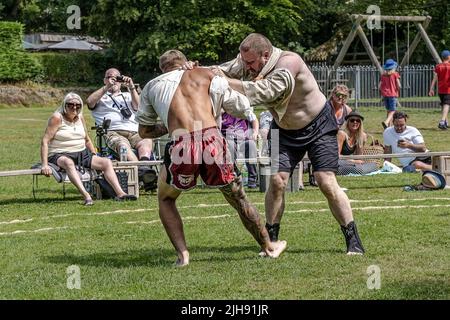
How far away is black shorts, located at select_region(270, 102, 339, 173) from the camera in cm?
808

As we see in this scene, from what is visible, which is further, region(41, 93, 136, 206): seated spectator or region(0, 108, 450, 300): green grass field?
region(41, 93, 136, 206): seated spectator

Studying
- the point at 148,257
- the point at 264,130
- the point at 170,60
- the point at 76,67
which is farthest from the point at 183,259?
the point at 76,67

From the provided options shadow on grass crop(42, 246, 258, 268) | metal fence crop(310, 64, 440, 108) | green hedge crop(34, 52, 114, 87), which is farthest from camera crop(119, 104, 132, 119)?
green hedge crop(34, 52, 114, 87)

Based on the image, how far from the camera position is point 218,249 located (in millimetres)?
8523

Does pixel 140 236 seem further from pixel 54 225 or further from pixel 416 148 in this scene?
pixel 416 148

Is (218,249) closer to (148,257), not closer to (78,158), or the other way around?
(148,257)

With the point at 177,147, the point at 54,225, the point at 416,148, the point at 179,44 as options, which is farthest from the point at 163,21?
the point at 177,147

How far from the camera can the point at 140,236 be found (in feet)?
30.8

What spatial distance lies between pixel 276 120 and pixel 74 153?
5155 mm

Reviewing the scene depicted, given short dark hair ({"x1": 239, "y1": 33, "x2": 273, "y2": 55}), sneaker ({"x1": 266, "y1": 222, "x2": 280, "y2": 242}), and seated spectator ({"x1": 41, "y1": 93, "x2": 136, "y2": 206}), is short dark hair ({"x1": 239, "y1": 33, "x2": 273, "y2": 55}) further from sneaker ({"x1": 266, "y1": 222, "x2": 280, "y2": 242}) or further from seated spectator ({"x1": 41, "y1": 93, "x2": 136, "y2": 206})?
seated spectator ({"x1": 41, "y1": 93, "x2": 136, "y2": 206})

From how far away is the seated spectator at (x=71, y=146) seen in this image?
12.4 metres

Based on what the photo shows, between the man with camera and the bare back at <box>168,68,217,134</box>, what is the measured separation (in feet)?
20.2

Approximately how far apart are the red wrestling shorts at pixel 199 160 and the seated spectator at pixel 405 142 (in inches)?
285

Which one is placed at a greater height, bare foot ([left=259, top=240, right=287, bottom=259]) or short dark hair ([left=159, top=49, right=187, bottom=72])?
short dark hair ([left=159, top=49, right=187, bottom=72])
